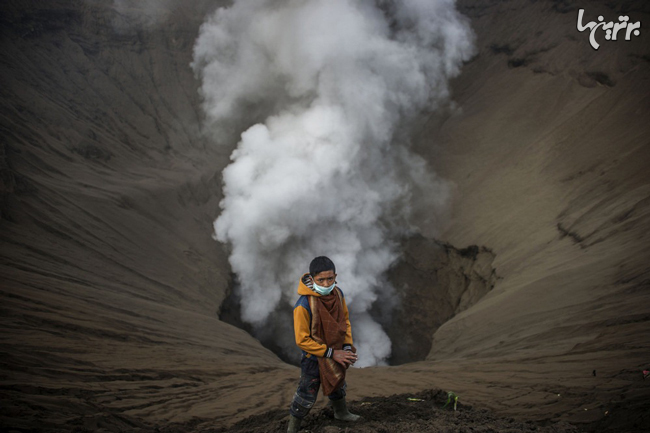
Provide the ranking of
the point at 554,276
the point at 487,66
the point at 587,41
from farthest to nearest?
1. the point at 487,66
2. the point at 587,41
3. the point at 554,276

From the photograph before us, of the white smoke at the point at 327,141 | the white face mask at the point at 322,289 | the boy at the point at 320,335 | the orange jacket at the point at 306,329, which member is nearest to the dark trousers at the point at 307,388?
the boy at the point at 320,335

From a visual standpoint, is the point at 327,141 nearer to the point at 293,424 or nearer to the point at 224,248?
the point at 224,248

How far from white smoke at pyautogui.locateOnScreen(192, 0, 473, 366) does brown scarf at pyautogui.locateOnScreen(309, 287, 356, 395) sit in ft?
34.2

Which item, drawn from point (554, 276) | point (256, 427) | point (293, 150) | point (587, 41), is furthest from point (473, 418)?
point (587, 41)

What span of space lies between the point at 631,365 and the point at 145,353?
6.41m

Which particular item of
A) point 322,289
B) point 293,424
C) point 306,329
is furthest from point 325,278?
point 293,424

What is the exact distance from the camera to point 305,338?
3760 mm

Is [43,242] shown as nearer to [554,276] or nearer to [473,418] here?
[473,418]

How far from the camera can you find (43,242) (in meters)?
10.0

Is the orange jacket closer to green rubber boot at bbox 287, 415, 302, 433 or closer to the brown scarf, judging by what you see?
the brown scarf

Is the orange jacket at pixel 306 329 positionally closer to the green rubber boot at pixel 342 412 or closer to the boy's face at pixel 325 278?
the boy's face at pixel 325 278

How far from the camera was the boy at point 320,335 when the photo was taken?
3758 millimetres

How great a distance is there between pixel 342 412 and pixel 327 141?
42.7 ft

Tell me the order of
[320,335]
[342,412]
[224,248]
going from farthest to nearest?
[224,248] < [342,412] < [320,335]
